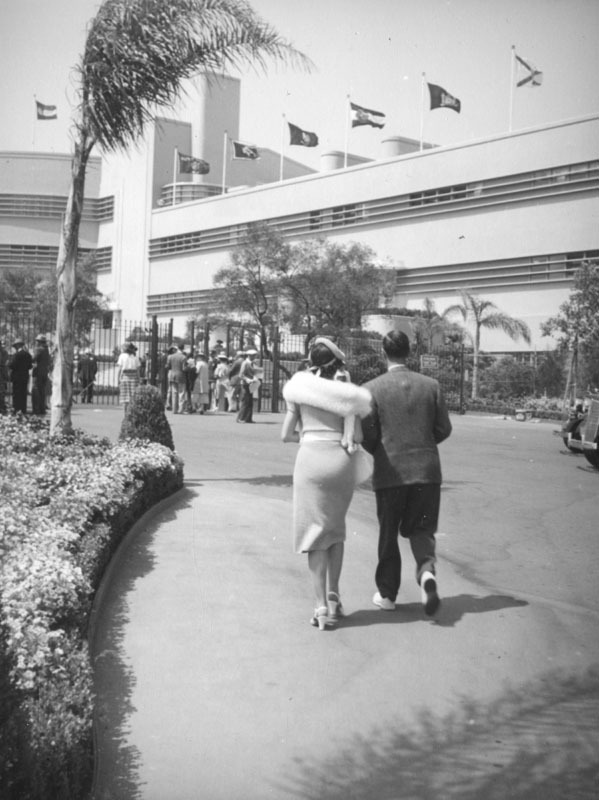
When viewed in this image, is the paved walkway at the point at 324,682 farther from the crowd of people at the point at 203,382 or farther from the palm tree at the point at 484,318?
the palm tree at the point at 484,318

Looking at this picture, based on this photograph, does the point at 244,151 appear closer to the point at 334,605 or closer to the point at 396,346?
the point at 396,346

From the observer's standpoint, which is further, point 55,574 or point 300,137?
point 300,137

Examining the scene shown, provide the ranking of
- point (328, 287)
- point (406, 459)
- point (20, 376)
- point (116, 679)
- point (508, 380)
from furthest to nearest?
point (328, 287) → point (508, 380) → point (20, 376) → point (406, 459) → point (116, 679)

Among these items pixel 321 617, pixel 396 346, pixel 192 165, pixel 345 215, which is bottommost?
pixel 321 617

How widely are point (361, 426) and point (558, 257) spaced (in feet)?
114

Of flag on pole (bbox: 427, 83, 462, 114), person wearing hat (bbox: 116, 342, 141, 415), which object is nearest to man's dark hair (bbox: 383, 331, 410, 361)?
person wearing hat (bbox: 116, 342, 141, 415)

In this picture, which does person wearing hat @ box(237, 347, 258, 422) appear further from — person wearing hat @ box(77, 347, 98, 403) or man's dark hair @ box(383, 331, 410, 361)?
man's dark hair @ box(383, 331, 410, 361)

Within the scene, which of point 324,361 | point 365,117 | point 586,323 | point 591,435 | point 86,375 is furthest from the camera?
point 365,117

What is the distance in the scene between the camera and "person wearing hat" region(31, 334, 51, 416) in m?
21.3

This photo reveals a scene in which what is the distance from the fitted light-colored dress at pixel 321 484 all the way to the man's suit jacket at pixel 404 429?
337mm

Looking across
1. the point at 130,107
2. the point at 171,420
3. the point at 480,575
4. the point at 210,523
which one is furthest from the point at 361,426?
the point at 171,420

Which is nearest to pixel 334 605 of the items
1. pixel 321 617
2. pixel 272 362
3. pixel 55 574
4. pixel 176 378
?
pixel 321 617

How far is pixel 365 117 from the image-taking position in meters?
48.4

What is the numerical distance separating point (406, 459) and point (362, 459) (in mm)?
311
